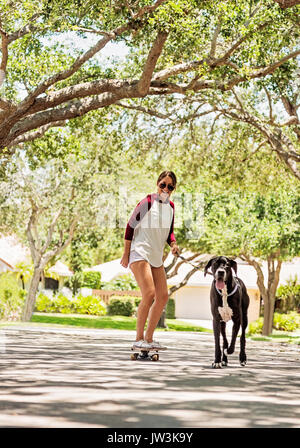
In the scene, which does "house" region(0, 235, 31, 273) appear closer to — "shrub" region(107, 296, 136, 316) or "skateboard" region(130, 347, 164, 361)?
"shrub" region(107, 296, 136, 316)

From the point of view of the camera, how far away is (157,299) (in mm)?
9359

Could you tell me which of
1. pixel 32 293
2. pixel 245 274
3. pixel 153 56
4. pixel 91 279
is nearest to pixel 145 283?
pixel 153 56

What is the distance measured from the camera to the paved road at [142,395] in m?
4.55

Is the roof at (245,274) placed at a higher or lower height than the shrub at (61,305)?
higher

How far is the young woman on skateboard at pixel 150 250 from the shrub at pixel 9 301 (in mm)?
24744

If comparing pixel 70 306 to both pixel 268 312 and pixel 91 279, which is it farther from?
pixel 268 312

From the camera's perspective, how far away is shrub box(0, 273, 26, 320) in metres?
33.4

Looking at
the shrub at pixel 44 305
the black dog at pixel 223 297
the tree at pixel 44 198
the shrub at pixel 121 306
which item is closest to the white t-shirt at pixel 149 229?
the black dog at pixel 223 297

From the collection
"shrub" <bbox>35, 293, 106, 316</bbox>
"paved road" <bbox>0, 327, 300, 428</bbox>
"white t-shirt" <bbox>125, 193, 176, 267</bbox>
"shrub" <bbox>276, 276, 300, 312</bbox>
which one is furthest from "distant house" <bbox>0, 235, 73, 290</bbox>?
"paved road" <bbox>0, 327, 300, 428</bbox>

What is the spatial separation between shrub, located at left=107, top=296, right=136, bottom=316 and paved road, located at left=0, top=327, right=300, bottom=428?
41.6 m

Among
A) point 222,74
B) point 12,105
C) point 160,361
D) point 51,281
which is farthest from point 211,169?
point 51,281

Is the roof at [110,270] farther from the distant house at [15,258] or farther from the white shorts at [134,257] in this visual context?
the white shorts at [134,257]
